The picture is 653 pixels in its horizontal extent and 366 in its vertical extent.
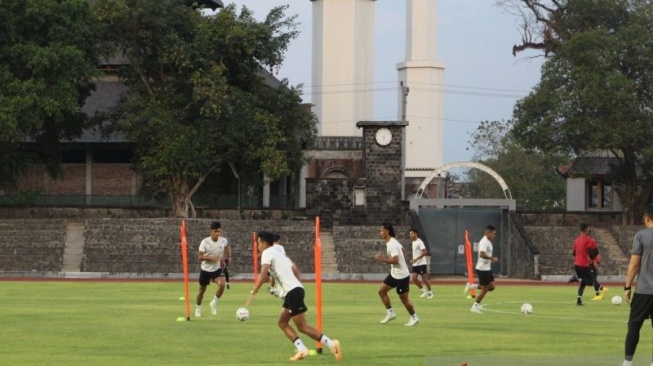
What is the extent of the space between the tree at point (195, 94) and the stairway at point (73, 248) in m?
4.65

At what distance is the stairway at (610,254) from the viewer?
59.5 metres

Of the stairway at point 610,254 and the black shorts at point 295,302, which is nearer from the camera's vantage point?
the black shorts at point 295,302

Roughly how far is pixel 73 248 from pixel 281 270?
39955 mm

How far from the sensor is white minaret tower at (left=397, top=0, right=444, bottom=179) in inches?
3802

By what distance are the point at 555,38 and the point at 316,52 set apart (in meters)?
24.2

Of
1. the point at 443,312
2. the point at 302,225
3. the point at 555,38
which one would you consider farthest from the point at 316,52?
the point at 443,312

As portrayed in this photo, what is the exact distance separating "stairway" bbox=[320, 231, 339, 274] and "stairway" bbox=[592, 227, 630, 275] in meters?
10.4

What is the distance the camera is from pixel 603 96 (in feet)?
213

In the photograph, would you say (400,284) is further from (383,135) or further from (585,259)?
(383,135)

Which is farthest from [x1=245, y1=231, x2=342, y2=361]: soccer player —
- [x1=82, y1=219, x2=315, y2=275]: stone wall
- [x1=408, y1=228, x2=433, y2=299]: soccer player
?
[x1=82, y1=219, x2=315, y2=275]: stone wall

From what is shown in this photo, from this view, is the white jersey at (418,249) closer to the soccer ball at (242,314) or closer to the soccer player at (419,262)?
the soccer player at (419,262)

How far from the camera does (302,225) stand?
6400 centimetres

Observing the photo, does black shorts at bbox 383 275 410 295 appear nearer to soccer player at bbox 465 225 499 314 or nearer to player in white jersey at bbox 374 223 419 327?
player in white jersey at bbox 374 223 419 327

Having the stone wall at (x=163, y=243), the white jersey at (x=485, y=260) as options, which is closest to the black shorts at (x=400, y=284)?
the white jersey at (x=485, y=260)
